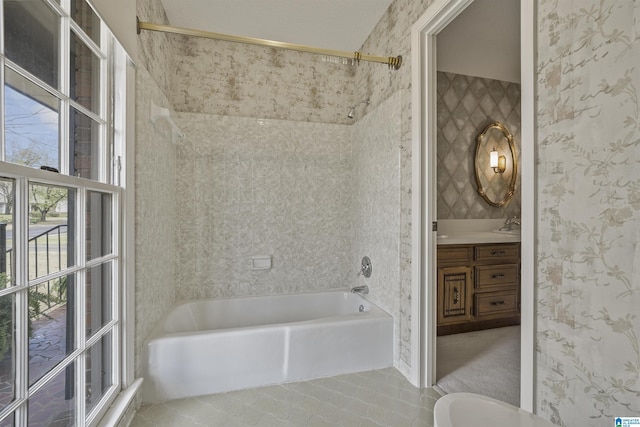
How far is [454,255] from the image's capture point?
8.45 ft

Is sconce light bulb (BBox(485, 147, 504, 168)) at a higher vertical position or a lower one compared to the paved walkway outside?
higher

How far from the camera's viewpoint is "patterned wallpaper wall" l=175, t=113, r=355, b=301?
7.98 feet

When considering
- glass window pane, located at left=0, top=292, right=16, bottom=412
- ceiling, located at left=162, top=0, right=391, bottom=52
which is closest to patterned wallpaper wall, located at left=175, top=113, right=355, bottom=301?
ceiling, located at left=162, top=0, right=391, bottom=52

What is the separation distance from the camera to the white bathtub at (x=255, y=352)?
5.51 feet

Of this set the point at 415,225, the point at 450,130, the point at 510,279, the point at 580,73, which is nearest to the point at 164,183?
the point at 415,225

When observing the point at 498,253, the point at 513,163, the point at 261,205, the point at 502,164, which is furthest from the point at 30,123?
the point at 513,163

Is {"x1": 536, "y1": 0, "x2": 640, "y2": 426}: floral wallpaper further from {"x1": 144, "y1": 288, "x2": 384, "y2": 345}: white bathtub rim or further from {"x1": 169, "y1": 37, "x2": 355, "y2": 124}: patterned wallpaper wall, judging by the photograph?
{"x1": 169, "y1": 37, "x2": 355, "y2": 124}: patterned wallpaper wall

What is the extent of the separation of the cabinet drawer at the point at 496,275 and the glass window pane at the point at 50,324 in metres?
2.96

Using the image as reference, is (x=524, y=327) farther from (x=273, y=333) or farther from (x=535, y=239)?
(x=273, y=333)

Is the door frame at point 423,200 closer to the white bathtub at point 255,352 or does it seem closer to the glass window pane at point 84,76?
the white bathtub at point 255,352

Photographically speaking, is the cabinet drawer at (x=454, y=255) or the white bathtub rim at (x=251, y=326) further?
the cabinet drawer at (x=454, y=255)

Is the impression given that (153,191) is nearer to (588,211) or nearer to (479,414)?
(479,414)

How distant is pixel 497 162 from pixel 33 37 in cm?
369

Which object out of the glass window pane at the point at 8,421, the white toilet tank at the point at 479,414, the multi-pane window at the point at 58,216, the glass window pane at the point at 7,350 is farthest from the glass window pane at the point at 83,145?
the white toilet tank at the point at 479,414
